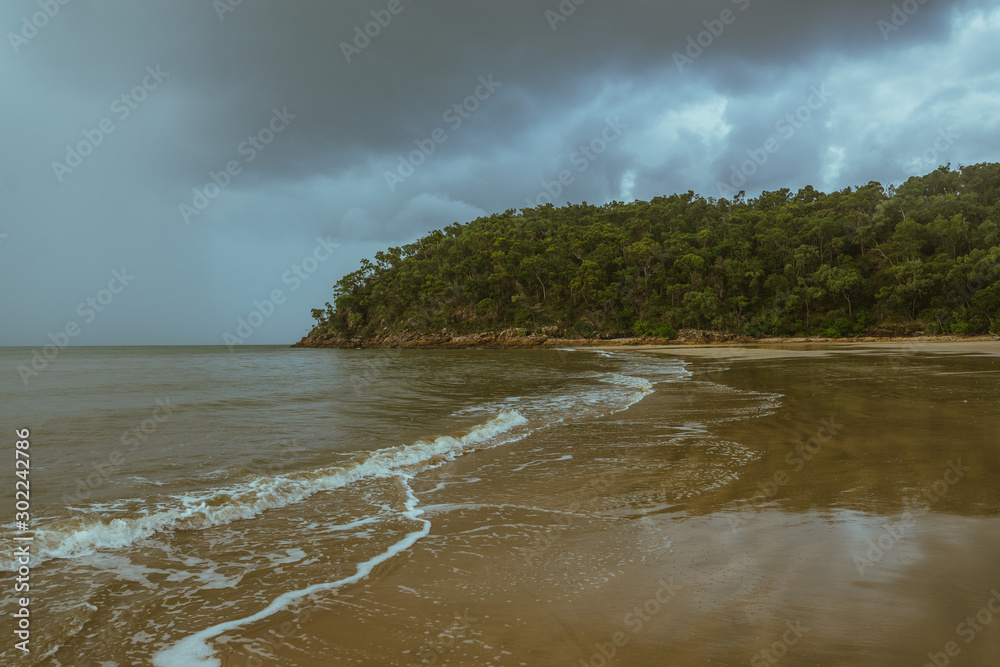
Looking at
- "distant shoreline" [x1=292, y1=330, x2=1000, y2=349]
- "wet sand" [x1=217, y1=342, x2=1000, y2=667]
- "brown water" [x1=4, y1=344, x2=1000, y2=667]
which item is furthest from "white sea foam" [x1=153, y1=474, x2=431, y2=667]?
"distant shoreline" [x1=292, y1=330, x2=1000, y2=349]

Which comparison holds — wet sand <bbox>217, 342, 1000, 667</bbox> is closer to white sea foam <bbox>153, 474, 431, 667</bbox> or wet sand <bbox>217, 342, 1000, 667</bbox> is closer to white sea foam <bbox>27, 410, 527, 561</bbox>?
white sea foam <bbox>153, 474, 431, 667</bbox>

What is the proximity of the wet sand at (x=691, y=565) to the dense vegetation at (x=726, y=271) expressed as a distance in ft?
197

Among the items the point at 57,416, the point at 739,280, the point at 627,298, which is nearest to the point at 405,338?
the point at 627,298

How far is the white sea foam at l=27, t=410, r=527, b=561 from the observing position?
4.64 metres

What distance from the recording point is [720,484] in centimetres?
589

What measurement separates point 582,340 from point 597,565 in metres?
71.9

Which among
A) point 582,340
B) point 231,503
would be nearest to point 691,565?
point 231,503

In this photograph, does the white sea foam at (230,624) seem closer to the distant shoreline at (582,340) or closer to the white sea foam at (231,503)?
the white sea foam at (231,503)

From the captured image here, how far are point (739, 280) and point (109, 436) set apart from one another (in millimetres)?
71903

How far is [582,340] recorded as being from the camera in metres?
74.8

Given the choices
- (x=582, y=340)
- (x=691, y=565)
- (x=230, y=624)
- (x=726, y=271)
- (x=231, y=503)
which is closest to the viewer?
(x=230, y=624)

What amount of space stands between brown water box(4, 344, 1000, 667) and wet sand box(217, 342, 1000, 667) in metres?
0.02

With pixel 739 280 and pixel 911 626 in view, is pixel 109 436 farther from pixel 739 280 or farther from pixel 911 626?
pixel 739 280

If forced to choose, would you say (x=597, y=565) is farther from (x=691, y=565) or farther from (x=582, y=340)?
(x=582, y=340)
